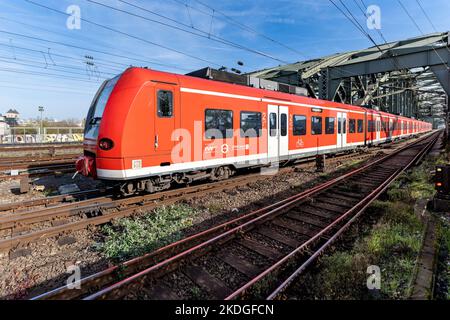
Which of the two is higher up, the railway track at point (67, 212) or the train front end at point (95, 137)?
the train front end at point (95, 137)

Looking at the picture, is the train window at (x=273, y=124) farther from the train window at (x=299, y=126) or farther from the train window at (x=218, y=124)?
the train window at (x=218, y=124)

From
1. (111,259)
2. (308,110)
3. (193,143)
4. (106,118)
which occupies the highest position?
(308,110)

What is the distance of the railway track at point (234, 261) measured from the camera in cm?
319

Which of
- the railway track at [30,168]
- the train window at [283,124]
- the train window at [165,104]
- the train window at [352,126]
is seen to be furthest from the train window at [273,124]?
the railway track at [30,168]

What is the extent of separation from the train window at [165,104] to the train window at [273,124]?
4624 mm

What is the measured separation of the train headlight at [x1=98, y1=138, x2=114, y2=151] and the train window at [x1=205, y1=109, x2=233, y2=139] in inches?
108

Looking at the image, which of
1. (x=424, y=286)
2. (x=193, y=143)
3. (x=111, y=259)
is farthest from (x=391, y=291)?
(x=193, y=143)

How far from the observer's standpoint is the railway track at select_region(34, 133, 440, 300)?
3.19 m

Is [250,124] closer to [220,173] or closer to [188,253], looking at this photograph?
[220,173]

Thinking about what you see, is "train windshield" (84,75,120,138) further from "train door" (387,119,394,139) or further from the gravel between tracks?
"train door" (387,119,394,139)

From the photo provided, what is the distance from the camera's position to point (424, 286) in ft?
10.1
